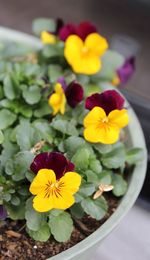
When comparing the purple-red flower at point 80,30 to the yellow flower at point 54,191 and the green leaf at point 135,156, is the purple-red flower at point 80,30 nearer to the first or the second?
the green leaf at point 135,156

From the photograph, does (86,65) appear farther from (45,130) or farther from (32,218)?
(32,218)

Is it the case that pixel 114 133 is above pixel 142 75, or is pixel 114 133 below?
above

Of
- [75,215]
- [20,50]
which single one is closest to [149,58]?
[20,50]

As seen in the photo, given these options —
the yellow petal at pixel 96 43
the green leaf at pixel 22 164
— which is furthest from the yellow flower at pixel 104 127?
the yellow petal at pixel 96 43

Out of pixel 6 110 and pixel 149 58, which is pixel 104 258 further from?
pixel 149 58

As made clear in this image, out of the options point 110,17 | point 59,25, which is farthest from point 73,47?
point 110,17

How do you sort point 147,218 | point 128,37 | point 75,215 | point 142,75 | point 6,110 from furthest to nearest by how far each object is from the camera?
point 128,37
point 142,75
point 147,218
point 6,110
point 75,215
